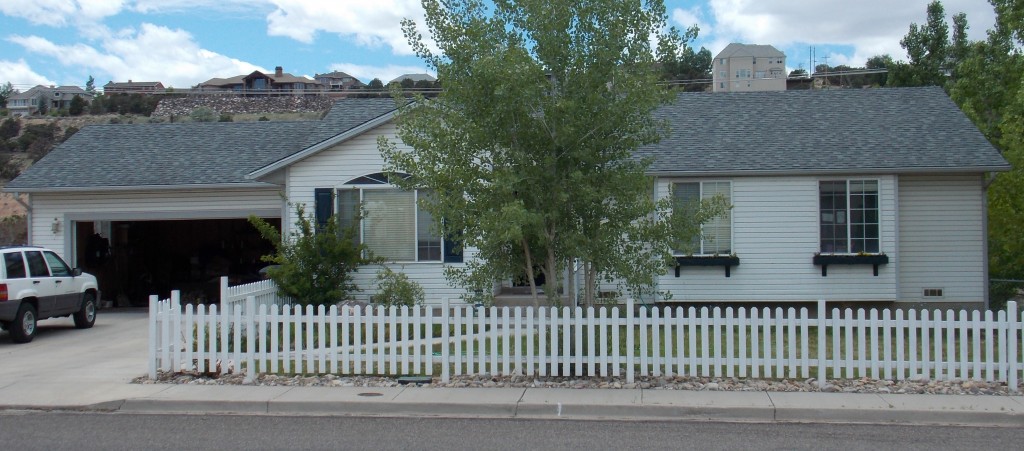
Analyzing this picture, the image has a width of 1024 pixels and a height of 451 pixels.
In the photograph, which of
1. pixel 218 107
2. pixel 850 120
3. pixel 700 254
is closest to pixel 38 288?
pixel 700 254

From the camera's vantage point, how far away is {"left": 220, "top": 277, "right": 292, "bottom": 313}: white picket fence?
1165 cm

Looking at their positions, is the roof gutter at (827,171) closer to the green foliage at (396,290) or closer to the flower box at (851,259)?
the flower box at (851,259)

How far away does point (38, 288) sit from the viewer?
607 inches

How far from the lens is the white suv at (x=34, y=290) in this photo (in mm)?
14781

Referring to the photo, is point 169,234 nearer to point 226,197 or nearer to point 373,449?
point 226,197

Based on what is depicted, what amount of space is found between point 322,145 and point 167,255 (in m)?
10.3

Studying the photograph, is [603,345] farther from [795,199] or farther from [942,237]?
[942,237]

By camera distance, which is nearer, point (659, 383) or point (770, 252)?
point (659, 383)

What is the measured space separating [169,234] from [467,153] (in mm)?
17152

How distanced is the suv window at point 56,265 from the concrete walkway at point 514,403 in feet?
17.7

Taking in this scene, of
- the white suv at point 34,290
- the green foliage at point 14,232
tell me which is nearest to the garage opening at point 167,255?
the white suv at point 34,290

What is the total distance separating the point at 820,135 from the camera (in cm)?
1872

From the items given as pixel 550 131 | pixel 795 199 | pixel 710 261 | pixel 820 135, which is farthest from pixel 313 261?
pixel 820 135

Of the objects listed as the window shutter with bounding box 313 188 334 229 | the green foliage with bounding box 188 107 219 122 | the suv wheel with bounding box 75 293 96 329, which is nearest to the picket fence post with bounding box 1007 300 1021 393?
the window shutter with bounding box 313 188 334 229
